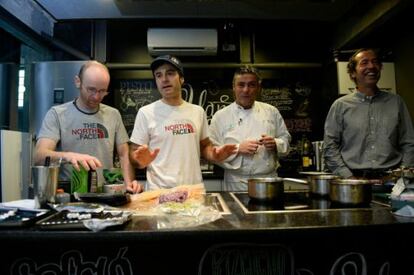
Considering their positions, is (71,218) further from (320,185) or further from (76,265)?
(320,185)

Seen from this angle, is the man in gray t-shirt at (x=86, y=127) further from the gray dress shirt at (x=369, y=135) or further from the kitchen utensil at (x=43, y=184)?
the gray dress shirt at (x=369, y=135)

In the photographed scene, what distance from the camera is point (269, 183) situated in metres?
1.17

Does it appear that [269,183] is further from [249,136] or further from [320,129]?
[320,129]

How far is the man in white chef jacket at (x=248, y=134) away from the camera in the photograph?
77.5 inches

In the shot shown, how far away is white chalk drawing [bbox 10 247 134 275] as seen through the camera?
979 mm

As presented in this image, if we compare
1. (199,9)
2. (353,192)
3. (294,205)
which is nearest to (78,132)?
(294,205)

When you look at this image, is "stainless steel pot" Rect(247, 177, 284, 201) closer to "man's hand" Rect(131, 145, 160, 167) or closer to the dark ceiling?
"man's hand" Rect(131, 145, 160, 167)

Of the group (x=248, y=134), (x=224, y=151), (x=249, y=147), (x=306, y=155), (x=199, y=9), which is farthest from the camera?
(x=306, y=155)

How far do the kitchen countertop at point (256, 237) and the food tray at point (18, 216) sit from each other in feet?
0.08

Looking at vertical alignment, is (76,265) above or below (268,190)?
below

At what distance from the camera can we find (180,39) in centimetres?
305

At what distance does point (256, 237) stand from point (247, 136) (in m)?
1.30

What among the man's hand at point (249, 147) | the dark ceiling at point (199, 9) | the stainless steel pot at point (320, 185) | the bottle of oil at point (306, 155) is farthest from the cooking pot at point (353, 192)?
the dark ceiling at point (199, 9)

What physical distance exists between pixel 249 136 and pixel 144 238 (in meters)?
1.38
